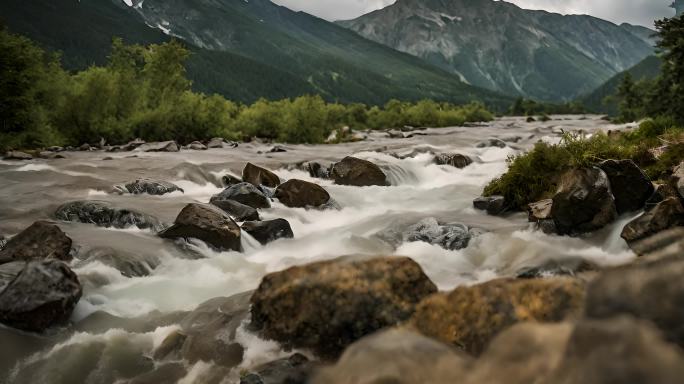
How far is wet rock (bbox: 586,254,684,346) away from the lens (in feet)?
8.72

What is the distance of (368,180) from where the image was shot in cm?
2145

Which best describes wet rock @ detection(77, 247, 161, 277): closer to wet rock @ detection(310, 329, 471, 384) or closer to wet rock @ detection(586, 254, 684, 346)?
wet rock @ detection(310, 329, 471, 384)

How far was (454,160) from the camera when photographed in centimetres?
2744

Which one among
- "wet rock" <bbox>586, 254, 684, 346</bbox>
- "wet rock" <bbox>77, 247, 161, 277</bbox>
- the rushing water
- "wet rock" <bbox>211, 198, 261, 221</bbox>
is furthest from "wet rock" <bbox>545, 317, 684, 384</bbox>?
"wet rock" <bbox>211, 198, 261, 221</bbox>

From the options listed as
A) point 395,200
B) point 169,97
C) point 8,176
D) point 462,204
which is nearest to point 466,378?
point 462,204

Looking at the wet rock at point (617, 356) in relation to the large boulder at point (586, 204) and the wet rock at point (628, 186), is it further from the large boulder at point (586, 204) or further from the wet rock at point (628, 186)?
the wet rock at point (628, 186)

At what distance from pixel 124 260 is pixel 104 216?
407 centimetres

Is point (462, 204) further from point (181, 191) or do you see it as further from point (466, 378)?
point (466, 378)

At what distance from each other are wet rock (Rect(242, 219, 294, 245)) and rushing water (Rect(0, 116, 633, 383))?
0.30 meters

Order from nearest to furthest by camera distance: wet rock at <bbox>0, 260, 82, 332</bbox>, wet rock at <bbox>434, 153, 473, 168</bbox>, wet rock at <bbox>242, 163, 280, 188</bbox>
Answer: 1. wet rock at <bbox>0, 260, 82, 332</bbox>
2. wet rock at <bbox>242, 163, 280, 188</bbox>
3. wet rock at <bbox>434, 153, 473, 168</bbox>

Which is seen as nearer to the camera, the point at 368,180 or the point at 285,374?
the point at 285,374

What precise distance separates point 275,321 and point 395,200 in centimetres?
1287

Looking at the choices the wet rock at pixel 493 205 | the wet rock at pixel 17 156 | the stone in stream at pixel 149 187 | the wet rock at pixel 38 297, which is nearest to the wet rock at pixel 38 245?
the wet rock at pixel 38 297

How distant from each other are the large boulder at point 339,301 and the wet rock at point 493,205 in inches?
343
